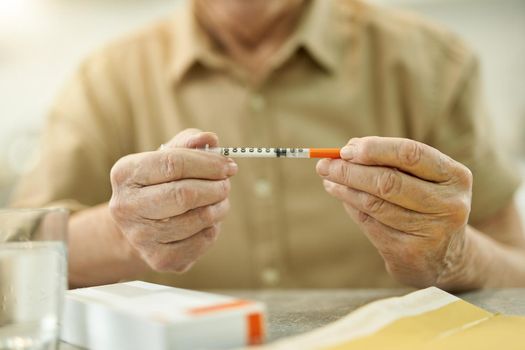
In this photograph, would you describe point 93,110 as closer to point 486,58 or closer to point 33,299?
point 33,299

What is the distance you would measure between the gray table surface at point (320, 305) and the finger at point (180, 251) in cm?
12

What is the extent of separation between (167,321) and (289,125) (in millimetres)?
Result: 757

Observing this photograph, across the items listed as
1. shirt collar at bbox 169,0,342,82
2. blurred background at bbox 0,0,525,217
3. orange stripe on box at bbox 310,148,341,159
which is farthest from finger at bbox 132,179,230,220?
blurred background at bbox 0,0,525,217

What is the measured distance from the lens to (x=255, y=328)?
50cm

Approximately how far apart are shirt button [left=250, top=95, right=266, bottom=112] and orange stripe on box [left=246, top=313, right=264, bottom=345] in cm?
72

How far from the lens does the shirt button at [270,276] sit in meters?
1.16

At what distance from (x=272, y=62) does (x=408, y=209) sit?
22.1 inches

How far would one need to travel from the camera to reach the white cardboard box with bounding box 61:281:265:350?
46 centimetres

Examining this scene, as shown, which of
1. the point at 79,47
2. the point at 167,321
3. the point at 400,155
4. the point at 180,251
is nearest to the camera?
the point at 167,321

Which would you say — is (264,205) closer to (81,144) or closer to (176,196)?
(81,144)

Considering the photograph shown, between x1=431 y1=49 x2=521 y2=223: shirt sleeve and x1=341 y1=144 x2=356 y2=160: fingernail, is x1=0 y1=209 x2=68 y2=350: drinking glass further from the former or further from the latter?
x1=431 y1=49 x2=521 y2=223: shirt sleeve

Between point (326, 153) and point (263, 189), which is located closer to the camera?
point (326, 153)

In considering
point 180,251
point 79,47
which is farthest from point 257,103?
point 79,47

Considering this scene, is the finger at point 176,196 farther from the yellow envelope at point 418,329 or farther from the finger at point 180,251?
the yellow envelope at point 418,329
